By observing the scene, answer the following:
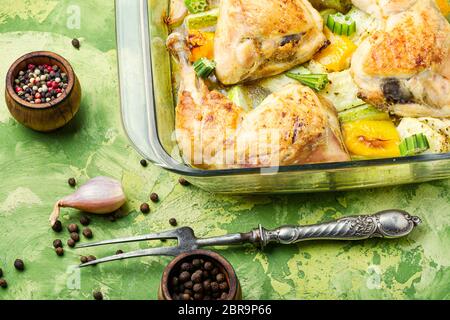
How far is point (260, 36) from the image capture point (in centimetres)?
344

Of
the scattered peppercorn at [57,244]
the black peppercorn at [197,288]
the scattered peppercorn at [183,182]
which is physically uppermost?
the scattered peppercorn at [183,182]

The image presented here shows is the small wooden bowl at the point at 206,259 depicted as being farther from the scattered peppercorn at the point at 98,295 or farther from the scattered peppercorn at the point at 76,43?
the scattered peppercorn at the point at 76,43

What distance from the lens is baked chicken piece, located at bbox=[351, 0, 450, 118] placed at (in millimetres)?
3379

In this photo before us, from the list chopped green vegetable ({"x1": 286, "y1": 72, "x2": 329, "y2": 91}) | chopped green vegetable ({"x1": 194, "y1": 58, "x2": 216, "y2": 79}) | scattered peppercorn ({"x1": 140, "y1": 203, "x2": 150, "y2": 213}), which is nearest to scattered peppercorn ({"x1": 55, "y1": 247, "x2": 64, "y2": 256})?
scattered peppercorn ({"x1": 140, "y1": 203, "x2": 150, "y2": 213})

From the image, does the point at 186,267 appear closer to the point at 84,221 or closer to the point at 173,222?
the point at 173,222

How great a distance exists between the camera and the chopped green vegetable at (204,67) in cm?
350

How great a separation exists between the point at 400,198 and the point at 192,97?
99cm

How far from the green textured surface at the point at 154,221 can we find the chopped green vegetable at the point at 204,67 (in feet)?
1.64

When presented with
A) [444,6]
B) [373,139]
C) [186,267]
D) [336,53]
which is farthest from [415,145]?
[186,267]

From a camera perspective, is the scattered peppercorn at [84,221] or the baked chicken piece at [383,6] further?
the scattered peppercorn at [84,221]

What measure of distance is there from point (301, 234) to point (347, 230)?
0.19m

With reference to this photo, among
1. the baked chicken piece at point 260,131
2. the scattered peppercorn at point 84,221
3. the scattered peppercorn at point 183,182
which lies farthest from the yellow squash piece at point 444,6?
the scattered peppercorn at point 84,221

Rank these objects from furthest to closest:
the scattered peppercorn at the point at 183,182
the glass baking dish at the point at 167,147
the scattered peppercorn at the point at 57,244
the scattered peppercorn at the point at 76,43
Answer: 1. the scattered peppercorn at the point at 76,43
2. the scattered peppercorn at the point at 183,182
3. the scattered peppercorn at the point at 57,244
4. the glass baking dish at the point at 167,147

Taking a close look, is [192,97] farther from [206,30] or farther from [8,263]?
[8,263]
